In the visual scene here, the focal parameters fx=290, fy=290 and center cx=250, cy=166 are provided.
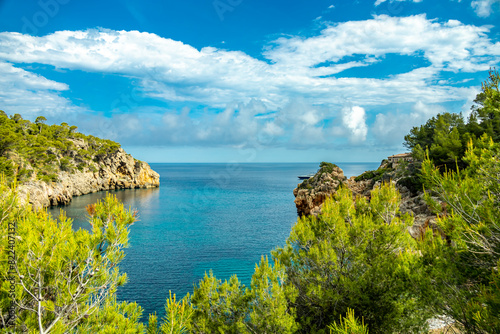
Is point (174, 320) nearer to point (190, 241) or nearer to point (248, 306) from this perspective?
point (248, 306)

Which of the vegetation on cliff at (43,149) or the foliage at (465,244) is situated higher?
the vegetation on cliff at (43,149)

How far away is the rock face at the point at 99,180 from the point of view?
5317cm

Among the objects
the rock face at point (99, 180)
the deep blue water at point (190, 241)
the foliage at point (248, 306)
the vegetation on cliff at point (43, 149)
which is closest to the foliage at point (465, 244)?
the foliage at point (248, 306)

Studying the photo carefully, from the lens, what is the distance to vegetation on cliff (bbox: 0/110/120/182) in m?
47.4

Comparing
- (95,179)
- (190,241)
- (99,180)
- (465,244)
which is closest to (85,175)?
(95,179)

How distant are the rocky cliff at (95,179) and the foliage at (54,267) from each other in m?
47.5

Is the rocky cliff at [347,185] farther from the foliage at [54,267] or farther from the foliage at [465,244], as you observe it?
the foliage at [54,267]

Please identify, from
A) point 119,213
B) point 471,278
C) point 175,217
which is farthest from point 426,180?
point 175,217

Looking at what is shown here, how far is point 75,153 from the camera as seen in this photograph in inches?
3024

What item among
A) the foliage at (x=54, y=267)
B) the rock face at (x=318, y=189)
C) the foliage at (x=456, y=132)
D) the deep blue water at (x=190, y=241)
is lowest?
the deep blue water at (x=190, y=241)

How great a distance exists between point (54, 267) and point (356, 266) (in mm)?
10057

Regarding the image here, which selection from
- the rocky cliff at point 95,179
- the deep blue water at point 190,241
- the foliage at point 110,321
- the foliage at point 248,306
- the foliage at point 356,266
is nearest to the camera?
the foliage at point 110,321

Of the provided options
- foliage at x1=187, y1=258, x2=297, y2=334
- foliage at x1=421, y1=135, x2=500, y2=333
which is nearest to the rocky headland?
foliage at x1=187, y1=258, x2=297, y2=334

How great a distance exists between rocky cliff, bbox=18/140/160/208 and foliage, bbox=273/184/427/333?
50073 millimetres
